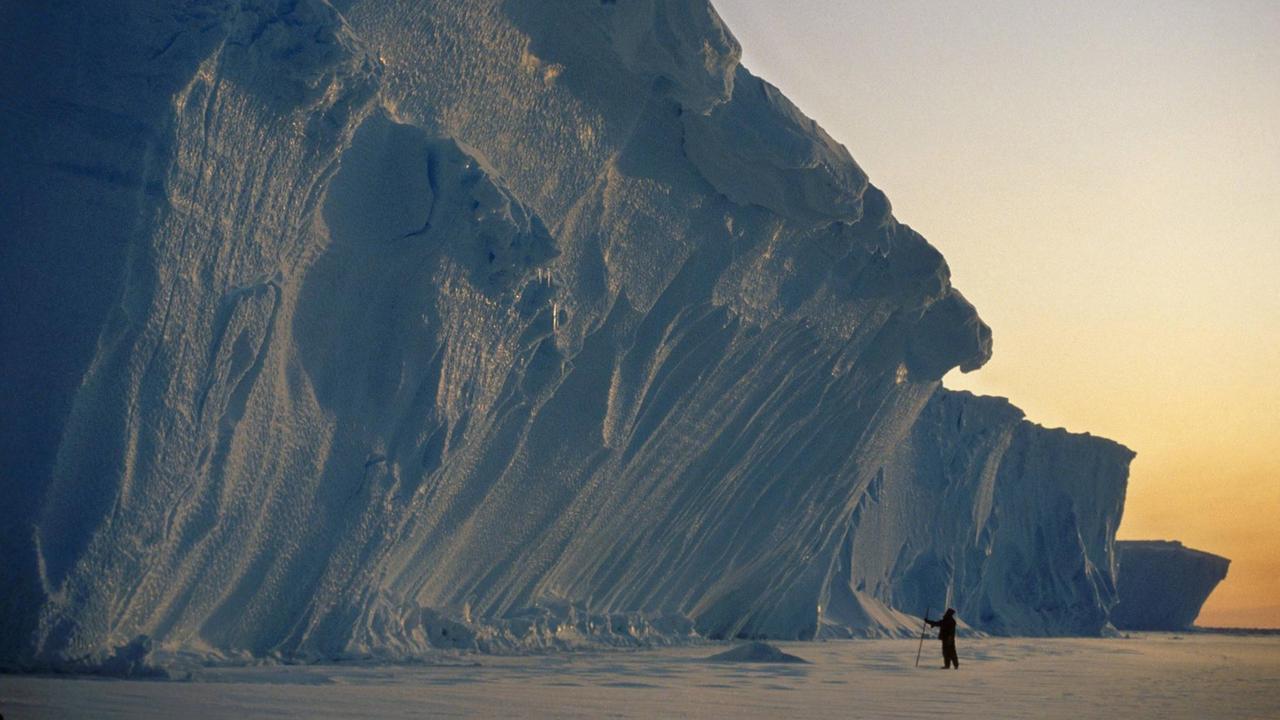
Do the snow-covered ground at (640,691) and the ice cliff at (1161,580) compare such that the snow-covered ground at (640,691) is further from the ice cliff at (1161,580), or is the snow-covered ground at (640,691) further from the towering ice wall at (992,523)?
the ice cliff at (1161,580)

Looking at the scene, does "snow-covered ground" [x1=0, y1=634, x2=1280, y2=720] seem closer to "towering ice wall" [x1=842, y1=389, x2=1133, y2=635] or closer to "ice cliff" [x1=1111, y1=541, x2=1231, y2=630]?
"towering ice wall" [x1=842, y1=389, x2=1133, y2=635]

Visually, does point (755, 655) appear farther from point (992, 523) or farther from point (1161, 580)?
point (1161, 580)

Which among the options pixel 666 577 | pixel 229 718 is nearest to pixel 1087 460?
pixel 666 577

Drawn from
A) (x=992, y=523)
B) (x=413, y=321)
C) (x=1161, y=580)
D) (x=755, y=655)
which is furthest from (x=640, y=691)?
(x=1161, y=580)

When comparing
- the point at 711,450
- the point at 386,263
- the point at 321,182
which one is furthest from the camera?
the point at 711,450

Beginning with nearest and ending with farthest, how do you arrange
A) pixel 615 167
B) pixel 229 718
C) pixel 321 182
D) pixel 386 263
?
pixel 229 718, pixel 321 182, pixel 386 263, pixel 615 167

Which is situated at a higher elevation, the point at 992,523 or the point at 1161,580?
the point at 1161,580

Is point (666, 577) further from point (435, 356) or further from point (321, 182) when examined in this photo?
point (321, 182)
